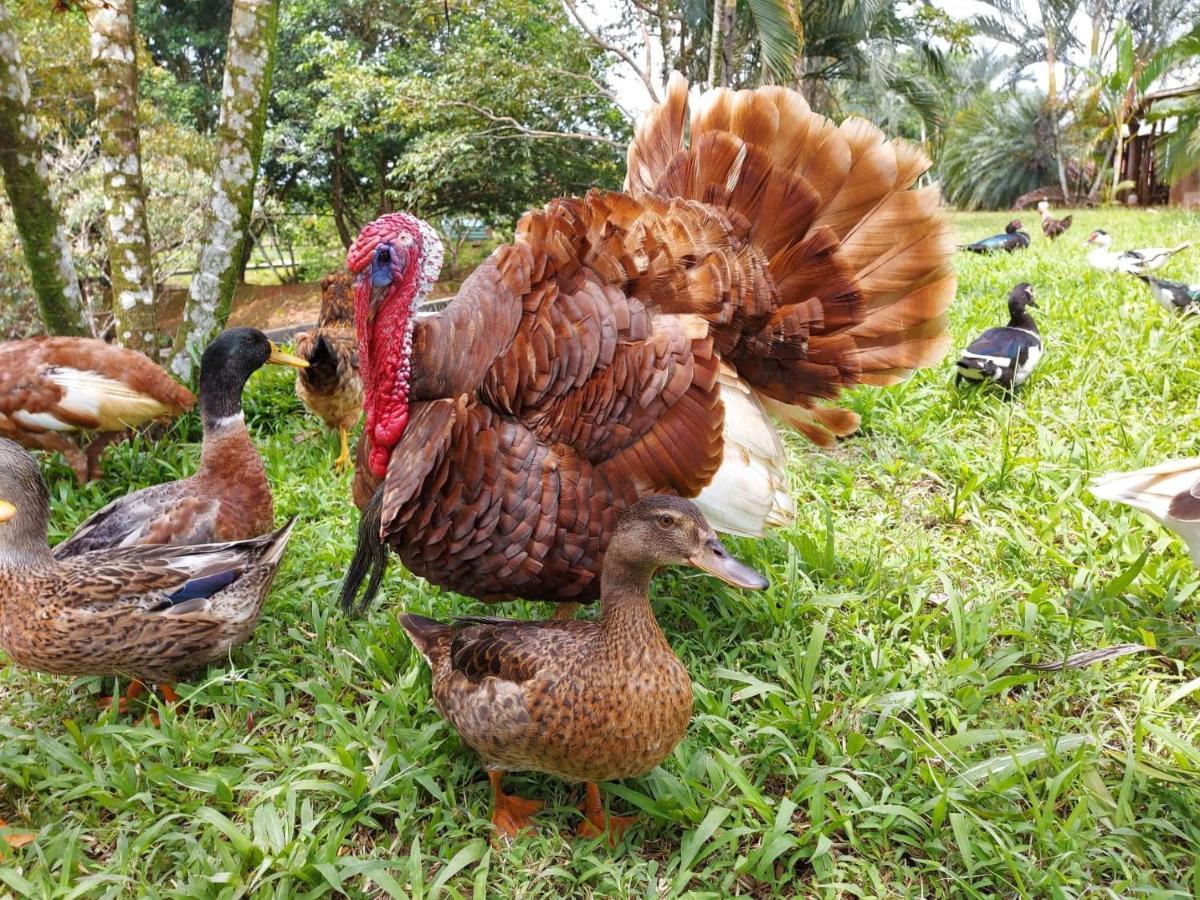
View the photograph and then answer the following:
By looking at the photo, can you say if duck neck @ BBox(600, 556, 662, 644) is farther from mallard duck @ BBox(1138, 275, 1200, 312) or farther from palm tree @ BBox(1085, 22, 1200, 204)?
palm tree @ BBox(1085, 22, 1200, 204)

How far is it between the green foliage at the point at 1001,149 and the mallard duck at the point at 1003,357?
26.2 meters

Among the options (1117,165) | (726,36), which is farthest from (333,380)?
(1117,165)

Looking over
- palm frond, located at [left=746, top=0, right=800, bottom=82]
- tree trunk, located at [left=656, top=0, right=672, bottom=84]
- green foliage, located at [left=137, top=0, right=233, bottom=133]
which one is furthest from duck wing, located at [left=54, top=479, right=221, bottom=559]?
green foliage, located at [left=137, top=0, right=233, bottom=133]

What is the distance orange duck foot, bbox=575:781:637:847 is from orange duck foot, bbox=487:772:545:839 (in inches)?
5.4

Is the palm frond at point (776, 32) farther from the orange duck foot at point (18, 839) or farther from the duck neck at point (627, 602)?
the orange duck foot at point (18, 839)

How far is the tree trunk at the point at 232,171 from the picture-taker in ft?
14.9

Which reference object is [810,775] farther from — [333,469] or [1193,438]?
[333,469]

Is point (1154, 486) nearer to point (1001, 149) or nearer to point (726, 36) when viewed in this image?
point (726, 36)

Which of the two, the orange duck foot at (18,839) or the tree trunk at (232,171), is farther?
the tree trunk at (232,171)

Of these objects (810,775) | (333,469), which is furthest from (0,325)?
(810,775)

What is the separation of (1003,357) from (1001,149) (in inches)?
1103

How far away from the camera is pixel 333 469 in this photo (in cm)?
448

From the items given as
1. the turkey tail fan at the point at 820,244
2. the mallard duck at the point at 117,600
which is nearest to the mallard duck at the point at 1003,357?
the turkey tail fan at the point at 820,244

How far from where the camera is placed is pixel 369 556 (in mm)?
2629
